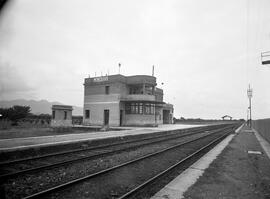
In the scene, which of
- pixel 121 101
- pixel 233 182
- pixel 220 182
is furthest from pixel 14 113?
pixel 233 182

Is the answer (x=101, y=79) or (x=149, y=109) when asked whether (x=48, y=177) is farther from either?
(x=101, y=79)

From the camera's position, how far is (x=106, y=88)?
1474 inches

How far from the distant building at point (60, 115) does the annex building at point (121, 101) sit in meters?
6.16

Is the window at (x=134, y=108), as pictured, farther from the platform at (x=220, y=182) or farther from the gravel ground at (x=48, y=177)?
the gravel ground at (x=48, y=177)

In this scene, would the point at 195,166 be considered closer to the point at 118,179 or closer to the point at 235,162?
the point at 235,162

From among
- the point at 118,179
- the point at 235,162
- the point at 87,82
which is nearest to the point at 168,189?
the point at 118,179

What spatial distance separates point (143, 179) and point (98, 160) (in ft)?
10.8

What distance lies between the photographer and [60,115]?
31.9 metres

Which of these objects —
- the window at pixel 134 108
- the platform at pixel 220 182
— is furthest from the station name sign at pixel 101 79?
the platform at pixel 220 182

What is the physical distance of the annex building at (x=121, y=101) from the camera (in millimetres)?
35031

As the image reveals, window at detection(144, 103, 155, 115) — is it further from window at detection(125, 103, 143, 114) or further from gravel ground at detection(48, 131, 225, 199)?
gravel ground at detection(48, 131, 225, 199)

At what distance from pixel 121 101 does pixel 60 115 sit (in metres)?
9.66

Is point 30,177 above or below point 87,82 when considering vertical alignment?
below

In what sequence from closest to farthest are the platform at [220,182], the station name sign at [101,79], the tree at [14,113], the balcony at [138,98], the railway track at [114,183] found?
the railway track at [114,183], the platform at [220,182], the tree at [14,113], the balcony at [138,98], the station name sign at [101,79]
